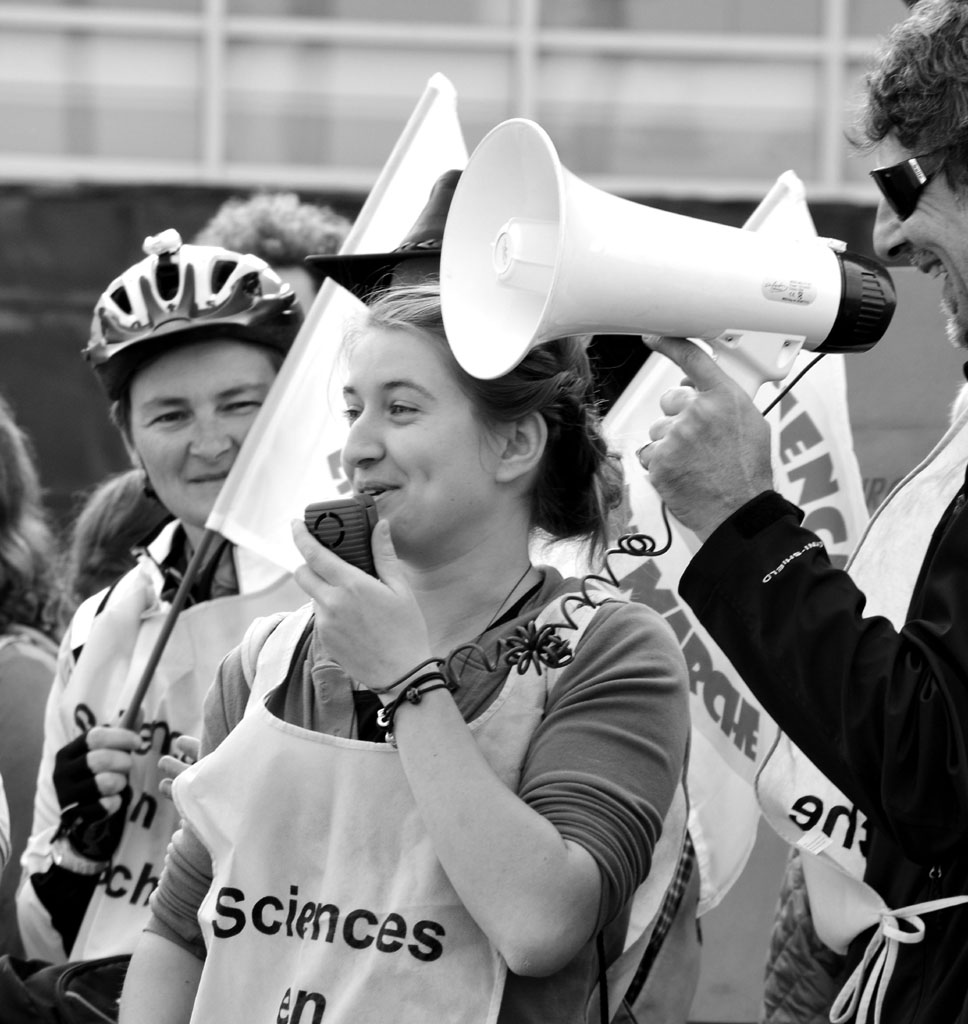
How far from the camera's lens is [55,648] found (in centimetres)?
429

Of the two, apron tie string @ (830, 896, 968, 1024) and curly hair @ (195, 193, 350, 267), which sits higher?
curly hair @ (195, 193, 350, 267)

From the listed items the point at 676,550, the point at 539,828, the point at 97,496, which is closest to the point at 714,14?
the point at 97,496

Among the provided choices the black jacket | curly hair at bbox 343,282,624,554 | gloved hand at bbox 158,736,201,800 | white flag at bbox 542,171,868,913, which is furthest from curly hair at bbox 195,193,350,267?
the black jacket

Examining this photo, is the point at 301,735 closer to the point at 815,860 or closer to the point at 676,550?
the point at 815,860

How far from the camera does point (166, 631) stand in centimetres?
369

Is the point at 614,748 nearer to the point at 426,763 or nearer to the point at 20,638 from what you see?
the point at 426,763

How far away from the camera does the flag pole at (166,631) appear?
12.0ft

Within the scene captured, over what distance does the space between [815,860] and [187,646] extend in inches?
58.9

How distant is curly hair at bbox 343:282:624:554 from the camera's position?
2.66 m

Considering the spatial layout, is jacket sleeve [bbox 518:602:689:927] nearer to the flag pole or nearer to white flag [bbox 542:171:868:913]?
white flag [bbox 542:171:868:913]

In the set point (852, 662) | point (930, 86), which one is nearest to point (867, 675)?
point (852, 662)

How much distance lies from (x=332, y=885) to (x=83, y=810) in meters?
1.31

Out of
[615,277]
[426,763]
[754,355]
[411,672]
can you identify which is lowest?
[426,763]

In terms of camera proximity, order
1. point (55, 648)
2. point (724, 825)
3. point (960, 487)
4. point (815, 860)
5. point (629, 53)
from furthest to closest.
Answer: point (629, 53)
point (55, 648)
point (724, 825)
point (815, 860)
point (960, 487)
